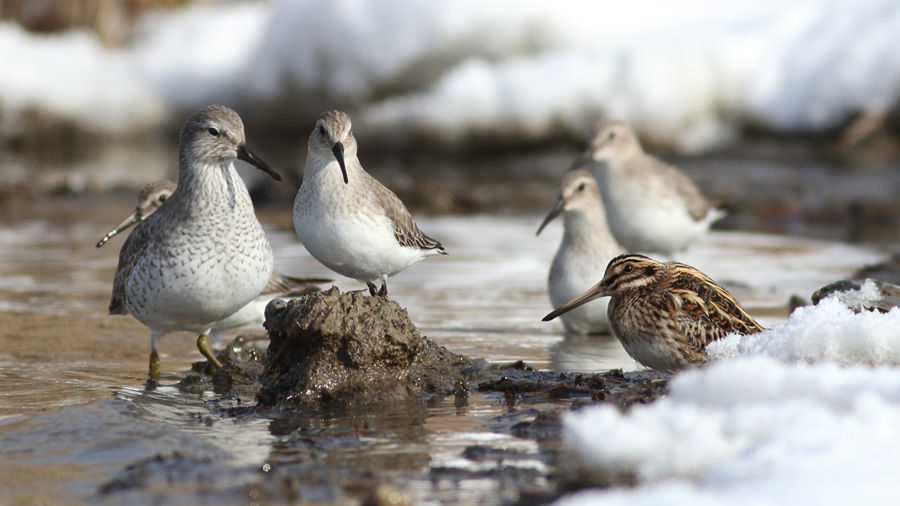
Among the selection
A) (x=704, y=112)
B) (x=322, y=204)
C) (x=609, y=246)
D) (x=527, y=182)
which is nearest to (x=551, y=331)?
(x=609, y=246)

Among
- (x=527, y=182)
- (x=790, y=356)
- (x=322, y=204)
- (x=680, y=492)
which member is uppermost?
(x=527, y=182)

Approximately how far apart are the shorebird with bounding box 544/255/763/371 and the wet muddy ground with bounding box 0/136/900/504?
259 millimetres

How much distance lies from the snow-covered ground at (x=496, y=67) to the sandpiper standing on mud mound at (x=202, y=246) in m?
12.9

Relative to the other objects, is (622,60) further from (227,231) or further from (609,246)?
(227,231)

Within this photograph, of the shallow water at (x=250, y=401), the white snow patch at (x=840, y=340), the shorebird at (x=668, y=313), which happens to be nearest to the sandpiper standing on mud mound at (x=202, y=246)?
the shallow water at (x=250, y=401)

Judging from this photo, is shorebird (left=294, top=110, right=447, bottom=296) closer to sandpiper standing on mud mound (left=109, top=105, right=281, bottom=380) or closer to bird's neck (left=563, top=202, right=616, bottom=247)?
sandpiper standing on mud mound (left=109, top=105, right=281, bottom=380)

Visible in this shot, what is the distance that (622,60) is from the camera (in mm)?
19000

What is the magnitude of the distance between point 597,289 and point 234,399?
2.27 meters

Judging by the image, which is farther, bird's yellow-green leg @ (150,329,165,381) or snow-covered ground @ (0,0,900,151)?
snow-covered ground @ (0,0,900,151)

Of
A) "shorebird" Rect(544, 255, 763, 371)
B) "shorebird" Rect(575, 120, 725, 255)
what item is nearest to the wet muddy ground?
"shorebird" Rect(544, 255, 763, 371)

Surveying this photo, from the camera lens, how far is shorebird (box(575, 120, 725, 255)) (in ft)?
36.2

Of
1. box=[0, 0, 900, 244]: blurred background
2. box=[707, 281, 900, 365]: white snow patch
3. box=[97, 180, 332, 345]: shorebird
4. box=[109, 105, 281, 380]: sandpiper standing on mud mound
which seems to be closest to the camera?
box=[707, 281, 900, 365]: white snow patch

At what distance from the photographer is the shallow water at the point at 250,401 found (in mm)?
4184

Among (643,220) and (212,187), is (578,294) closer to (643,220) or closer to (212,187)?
(212,187)
